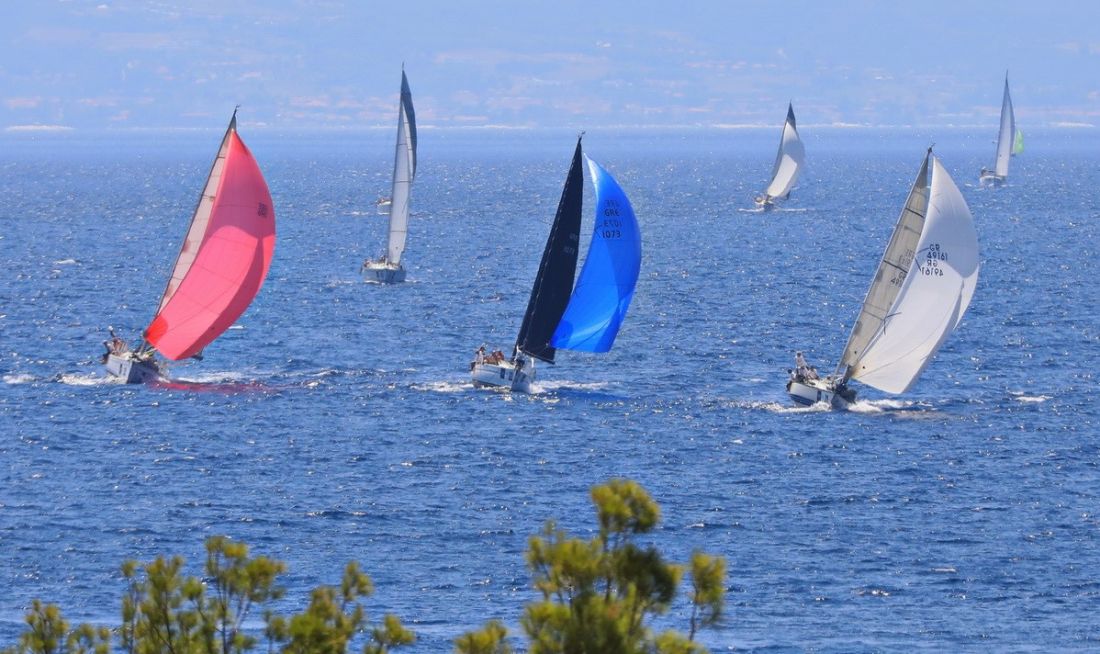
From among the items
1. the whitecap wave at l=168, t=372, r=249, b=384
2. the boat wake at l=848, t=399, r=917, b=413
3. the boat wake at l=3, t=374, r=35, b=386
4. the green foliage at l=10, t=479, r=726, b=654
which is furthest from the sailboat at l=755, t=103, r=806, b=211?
the green foliage at l=10, t=479, r=726, b=654

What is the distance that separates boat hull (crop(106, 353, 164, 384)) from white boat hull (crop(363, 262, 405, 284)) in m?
34.9

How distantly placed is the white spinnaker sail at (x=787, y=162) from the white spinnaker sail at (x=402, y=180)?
6684 centimetres

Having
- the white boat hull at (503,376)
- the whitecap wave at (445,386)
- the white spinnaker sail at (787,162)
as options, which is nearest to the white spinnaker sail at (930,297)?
the white boat hull at (503,376)

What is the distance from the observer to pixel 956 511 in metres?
49.8

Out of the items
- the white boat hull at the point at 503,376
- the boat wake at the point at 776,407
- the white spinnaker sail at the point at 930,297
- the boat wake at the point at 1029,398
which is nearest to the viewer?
the white spinnaker sail at the point at 930,297

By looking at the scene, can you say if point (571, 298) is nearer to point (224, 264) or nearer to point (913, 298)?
point (913, 298)

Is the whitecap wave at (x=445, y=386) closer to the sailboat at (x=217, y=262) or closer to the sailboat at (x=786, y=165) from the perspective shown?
the sailboat at (x=217, y=262)

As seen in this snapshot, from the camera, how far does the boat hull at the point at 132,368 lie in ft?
222

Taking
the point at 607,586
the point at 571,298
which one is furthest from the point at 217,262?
the point at 607,586

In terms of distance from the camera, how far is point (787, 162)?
167500 millimetres

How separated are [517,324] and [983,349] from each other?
21.6 meters

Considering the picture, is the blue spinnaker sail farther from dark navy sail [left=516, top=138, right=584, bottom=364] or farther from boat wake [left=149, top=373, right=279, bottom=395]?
boat wake [left=149, top=373, right=279, bottom=395]

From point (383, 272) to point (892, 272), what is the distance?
43.9m

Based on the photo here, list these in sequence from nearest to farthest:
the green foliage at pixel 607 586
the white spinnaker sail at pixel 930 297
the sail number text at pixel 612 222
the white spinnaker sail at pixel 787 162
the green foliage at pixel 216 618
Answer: the green foliage at pixel 607 586
the green foliage at pixel 216 618
the white spinnaker sail at pixel 930 297
the sail number text at pixel 612 222
the white spinnaker sail at pixel 787 162
